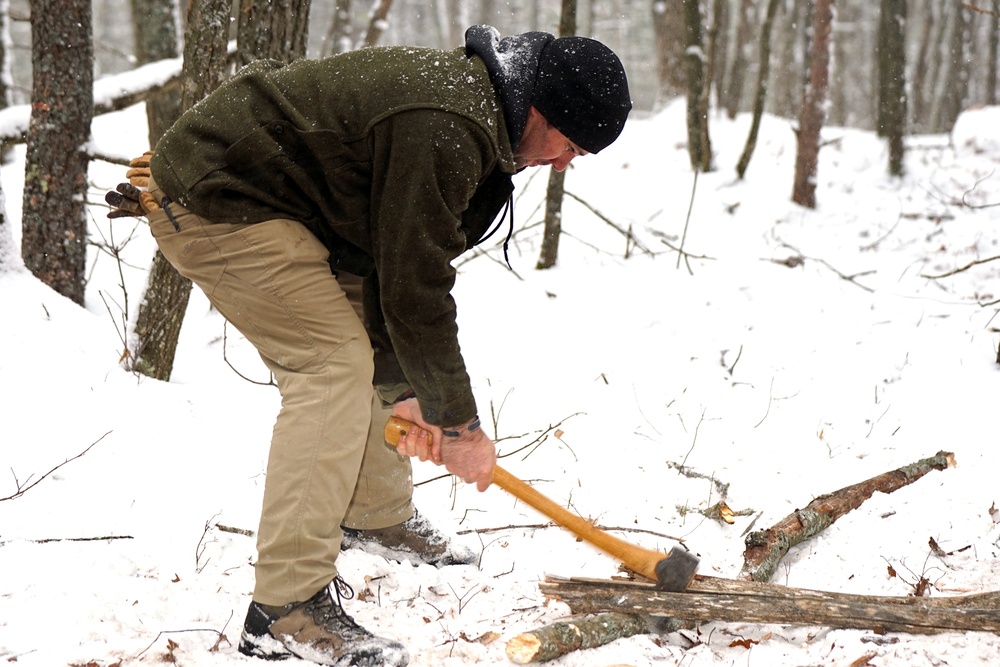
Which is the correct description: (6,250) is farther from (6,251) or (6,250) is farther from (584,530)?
(584,530)

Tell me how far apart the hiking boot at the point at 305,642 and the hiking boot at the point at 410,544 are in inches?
26.3

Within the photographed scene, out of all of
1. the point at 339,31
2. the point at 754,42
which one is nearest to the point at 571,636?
the point at 339,31

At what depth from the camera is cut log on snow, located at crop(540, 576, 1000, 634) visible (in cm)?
248

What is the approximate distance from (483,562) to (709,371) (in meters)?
2.29

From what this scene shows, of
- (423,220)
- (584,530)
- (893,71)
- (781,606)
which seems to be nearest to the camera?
(423,220)

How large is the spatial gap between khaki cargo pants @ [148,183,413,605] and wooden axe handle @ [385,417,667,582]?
0.25 m

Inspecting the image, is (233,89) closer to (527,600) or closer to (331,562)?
(331,562)

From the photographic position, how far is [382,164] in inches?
86.7

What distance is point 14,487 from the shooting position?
120 inches

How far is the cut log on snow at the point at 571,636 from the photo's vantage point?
2.36 meters

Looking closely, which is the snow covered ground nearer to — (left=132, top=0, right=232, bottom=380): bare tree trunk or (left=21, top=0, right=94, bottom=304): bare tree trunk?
(left=132, top=0, right=232, bottom=380): bare tree trunk

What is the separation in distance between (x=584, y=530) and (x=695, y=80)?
6.51m

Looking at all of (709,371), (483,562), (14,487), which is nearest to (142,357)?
(14,487)

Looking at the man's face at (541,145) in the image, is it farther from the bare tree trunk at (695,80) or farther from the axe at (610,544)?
the bare tree trunk at (695,80)
